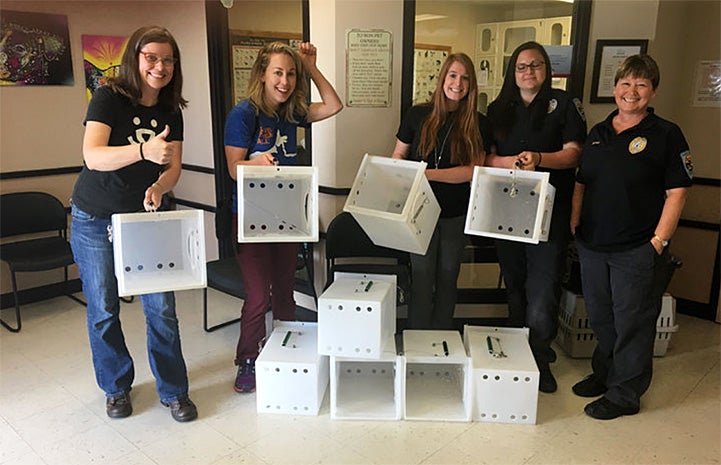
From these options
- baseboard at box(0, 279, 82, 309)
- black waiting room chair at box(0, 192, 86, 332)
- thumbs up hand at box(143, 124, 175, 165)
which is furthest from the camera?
baseboard at box(0, 279, 82, 309)

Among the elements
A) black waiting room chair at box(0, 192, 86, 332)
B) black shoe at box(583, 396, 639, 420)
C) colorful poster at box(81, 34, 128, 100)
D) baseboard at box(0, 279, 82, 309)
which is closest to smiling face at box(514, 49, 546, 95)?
black shoe at box(583, 396, 639, 420)

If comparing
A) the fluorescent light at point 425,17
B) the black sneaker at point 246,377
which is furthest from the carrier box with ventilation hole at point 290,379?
the fluorescent light at point 425,17

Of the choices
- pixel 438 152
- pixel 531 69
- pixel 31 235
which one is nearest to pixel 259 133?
pixel 438 152

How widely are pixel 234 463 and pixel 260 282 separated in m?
0.80

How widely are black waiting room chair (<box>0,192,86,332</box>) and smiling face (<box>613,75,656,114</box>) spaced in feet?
10.4

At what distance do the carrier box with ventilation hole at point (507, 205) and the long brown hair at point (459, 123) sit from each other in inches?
9.2

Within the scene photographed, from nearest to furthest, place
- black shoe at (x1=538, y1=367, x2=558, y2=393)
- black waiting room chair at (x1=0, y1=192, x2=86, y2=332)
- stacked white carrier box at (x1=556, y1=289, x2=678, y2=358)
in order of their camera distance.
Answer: black shoe at (x1=538, y1=367, x2=558, y2=393) → stacked white carrier box at (x1=556, y1=289, x2=678, y2=358) → black waiting room chair at (x1=0, y1=192, x2=86, y2=332)

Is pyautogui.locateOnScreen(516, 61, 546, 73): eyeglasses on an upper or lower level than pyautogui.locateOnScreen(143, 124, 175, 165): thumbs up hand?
upper

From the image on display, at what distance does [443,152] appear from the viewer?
2674mm

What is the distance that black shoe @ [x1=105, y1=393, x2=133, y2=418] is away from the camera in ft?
8.23

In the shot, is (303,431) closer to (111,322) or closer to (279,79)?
(111,322)

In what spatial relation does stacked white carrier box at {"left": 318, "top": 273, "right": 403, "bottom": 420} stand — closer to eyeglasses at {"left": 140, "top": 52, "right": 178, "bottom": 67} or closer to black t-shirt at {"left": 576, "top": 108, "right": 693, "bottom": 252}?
black t-shirt at {"left": 576, "top": 108, "right": 693, "bottom": 252}

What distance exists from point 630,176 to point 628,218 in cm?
17

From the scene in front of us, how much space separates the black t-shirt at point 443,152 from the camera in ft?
8.77
